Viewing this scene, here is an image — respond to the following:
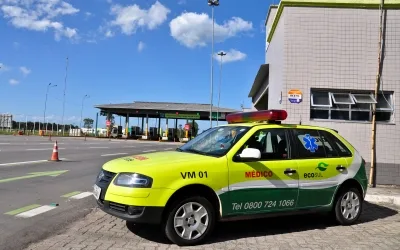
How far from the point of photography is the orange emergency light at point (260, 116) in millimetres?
6434

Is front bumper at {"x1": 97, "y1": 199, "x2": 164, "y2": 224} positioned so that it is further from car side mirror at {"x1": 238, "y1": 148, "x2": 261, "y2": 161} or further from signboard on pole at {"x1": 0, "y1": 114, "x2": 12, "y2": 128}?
signboard on pole at {"x1": 0, "y1": 114, "x2": 12, "y2": 128}

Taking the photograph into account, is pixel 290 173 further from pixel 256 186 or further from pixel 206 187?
pixel 206 187

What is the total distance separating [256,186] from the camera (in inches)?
225

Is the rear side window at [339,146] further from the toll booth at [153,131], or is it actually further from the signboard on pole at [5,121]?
the signboard on pole at [5,121]

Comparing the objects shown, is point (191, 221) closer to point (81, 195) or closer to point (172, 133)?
point (81, 195)

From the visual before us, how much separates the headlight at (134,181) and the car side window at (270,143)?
1579 mm

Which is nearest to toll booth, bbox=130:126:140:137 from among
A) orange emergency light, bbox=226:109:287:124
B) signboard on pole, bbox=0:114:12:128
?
signboard on pole, bbox=0:114:12:128

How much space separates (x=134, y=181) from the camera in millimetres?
5047

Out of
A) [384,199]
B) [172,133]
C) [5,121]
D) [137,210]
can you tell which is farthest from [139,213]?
[5,121]

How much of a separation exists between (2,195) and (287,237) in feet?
18.8

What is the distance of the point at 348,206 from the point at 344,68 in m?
5.57

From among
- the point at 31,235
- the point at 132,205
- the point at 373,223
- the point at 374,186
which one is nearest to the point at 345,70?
the point at 374,186

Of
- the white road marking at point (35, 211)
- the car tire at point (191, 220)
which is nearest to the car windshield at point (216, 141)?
the car tire at point (191, 220)

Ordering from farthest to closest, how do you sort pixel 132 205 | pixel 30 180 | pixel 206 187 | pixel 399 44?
1. pixel 399 44
2. pixel 30 180
3. pixel 206 187
4. pixel 132 205
